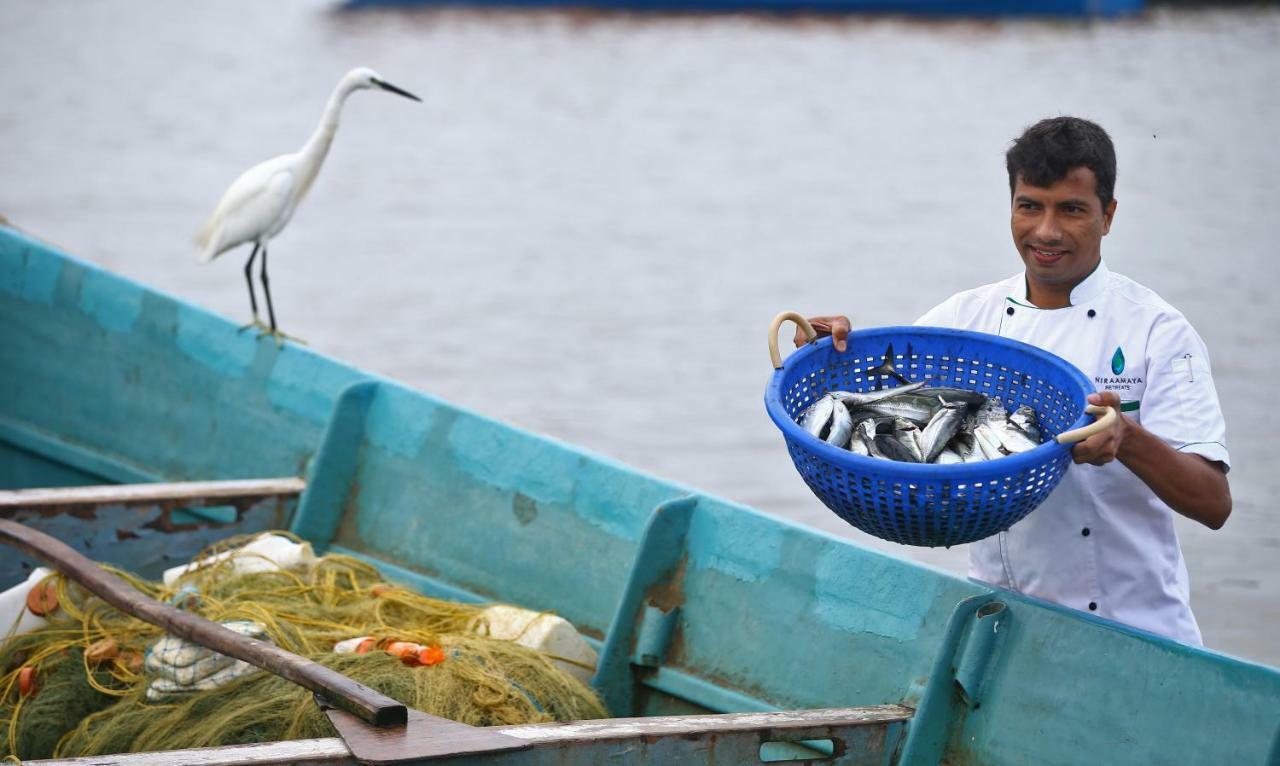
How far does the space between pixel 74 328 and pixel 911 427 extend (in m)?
4.12

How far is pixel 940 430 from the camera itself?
3.06 meters

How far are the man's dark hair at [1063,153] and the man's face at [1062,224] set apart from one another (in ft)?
0.05

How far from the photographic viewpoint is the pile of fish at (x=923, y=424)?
303 centimetres

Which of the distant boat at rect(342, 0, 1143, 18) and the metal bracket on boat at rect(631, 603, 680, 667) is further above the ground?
the distant boat at rect(342, 0, 1143, 18)

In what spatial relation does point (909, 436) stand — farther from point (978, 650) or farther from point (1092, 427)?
point (978, 650)

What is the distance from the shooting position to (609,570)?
4473mm

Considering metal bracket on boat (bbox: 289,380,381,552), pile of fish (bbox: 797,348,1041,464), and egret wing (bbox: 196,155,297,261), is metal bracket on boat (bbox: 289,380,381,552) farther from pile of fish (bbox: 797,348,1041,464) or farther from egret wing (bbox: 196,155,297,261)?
pile of fish (bbox: 797,348,1041,464)

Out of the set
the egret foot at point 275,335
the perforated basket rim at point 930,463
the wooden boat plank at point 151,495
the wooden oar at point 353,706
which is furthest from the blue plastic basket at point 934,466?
the egret foot at point 275,335

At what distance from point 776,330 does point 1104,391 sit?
2.19 feet

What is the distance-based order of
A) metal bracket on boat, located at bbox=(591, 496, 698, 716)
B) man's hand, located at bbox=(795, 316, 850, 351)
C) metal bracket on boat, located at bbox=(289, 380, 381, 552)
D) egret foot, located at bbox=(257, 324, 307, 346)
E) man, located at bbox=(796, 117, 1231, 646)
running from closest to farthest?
man, located at bbox=(796, 117, 1231, 646) < man's hand, located at bbox=(795, 316, 850, 351) < metal bracket on boat, located at bbox=(591, 496, 698, 716) < metal bracket on boat, located at bbox=(289, 380, 381, 552) < egret foot, located at bbox=(257, 324, 307, 346)

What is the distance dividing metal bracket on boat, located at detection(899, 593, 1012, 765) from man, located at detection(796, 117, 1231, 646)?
123 millimetres

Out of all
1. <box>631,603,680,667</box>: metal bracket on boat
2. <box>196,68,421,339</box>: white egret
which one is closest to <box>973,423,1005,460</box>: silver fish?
<box>631,603,680,667</box>: metal bracket on boat

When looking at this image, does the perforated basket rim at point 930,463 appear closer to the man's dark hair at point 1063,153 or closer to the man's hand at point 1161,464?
the man's hand at point 1161,464

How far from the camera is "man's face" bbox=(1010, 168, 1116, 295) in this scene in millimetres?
3086
